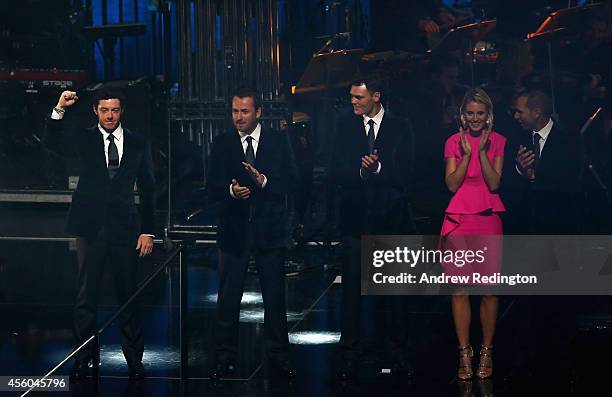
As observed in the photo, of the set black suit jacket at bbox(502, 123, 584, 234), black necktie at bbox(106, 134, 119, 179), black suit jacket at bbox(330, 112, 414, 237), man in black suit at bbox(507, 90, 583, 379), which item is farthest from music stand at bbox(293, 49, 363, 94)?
black necktie at bbox(106, 134, 119, 179)

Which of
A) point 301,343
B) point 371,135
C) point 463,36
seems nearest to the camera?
point 371,135

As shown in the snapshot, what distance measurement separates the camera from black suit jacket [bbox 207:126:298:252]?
7066 mm

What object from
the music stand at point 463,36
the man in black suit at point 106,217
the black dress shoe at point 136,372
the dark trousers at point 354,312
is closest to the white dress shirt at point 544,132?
the dark trousers at point 354,312

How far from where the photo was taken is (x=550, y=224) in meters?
7.74

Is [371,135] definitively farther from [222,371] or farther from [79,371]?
[79,371]

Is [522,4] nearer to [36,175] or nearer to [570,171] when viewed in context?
[570,171]

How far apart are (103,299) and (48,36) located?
17.7 ft

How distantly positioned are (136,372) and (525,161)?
2787 millimetres

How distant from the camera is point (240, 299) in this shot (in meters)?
7.14

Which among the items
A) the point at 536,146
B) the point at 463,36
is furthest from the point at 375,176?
the point at 463,36

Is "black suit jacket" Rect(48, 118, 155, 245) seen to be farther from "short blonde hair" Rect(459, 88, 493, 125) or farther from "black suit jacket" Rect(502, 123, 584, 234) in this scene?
"black suit jacket" Rect(502, 123, 584, 234)

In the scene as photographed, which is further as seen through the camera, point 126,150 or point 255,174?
point 126,150

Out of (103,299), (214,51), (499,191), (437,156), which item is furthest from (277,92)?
(499,191)

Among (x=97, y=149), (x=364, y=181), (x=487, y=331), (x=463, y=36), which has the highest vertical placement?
(x=463, y=36)
